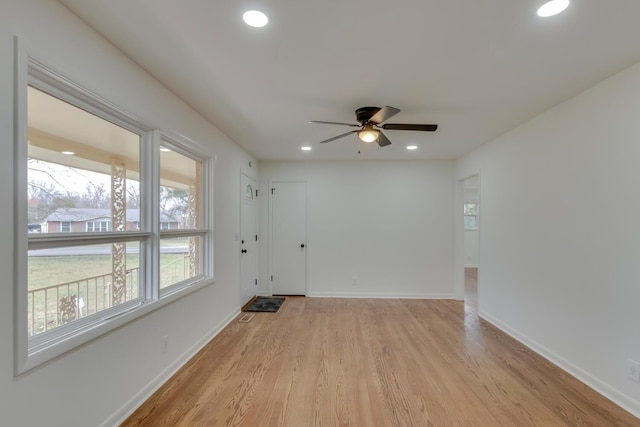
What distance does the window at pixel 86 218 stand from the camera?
1454mm

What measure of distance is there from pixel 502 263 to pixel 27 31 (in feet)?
15.1

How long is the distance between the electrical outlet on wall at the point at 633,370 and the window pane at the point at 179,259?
12.1 ft

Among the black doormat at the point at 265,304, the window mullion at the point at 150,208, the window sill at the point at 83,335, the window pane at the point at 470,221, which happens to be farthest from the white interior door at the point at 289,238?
the window pane at the point at 470,221

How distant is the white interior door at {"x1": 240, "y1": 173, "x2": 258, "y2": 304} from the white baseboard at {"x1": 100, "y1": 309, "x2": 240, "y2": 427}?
1.16m

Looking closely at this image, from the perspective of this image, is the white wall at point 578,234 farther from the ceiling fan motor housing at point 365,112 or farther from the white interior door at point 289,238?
the white interior door at point 289,238

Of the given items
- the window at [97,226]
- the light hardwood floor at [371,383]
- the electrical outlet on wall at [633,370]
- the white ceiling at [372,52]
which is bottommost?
the light hardwood floor at [371,383]

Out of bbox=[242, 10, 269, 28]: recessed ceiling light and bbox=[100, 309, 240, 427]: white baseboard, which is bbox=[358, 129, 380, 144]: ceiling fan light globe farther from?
bbox=[100, 309, 240, 427]: white baseboard

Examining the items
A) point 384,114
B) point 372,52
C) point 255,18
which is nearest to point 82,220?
point 255,18

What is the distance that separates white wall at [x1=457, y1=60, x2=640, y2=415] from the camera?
2119 mm

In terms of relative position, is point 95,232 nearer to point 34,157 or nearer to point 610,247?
point 34,157

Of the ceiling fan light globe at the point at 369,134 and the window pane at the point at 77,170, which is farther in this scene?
the ceiling fan light globe at the point at 369,134

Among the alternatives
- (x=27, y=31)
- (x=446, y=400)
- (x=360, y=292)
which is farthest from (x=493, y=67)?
(x=360, y=292)

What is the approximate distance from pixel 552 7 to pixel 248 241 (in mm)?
4270

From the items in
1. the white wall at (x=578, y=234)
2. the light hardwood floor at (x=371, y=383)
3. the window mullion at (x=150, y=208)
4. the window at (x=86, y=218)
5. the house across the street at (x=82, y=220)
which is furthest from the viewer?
the window mullion at (x=150, y=208)
